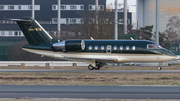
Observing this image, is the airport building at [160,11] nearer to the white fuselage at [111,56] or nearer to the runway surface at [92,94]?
the white fuselage at [111,56]

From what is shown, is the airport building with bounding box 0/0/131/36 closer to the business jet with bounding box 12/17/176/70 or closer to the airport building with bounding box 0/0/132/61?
the airport building with bounding box 0/0/132/61

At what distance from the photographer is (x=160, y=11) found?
88938 mm

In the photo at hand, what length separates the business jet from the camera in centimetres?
2862

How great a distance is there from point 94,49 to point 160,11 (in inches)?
2507

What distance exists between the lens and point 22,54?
144 feet

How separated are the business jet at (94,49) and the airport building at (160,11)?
6020 cm

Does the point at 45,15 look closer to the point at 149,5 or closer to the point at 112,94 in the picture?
the point at 149,5

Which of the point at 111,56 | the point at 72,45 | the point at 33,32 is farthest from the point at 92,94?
the point at 33,32

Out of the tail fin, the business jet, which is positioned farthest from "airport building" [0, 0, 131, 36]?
the business jet

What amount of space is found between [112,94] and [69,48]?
16054 mm

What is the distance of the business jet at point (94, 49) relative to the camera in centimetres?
2862

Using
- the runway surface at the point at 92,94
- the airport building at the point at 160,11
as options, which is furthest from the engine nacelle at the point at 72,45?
the airport building at the point at 160,11

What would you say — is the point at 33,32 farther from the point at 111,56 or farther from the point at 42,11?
the point at 42,11

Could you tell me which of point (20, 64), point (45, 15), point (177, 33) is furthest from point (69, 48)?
point (177, 33)
